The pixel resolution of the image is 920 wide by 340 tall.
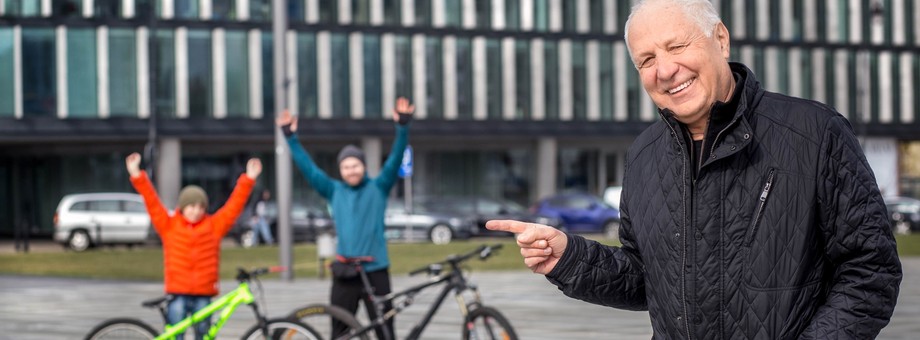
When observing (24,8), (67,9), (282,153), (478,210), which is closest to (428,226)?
(478,210)

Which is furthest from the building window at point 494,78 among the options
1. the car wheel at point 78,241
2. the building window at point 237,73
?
the car wheel at point 78,241

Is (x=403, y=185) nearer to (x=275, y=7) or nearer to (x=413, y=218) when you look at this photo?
(x=413, y=218)

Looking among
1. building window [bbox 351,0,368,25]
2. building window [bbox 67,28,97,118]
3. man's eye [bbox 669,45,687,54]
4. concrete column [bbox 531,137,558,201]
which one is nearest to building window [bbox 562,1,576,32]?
concrete column [bbox 531,137,558,201]

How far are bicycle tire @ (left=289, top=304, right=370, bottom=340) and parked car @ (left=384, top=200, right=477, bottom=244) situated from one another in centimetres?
3511

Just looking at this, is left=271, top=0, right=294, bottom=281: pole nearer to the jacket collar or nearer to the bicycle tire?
the bicycle tire

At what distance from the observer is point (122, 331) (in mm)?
8742

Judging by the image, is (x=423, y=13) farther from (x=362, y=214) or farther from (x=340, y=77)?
(x=362, y=214)

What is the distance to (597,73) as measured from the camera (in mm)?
59719

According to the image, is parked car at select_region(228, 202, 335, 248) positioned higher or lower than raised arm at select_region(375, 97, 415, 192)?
lower

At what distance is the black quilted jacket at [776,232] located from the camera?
3.28 meters

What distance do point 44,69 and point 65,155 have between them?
648 centimetres

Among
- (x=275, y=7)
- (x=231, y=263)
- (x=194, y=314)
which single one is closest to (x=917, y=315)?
(x=194, y=314)

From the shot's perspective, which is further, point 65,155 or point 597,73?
point 597,73

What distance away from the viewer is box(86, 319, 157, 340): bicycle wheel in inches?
342
